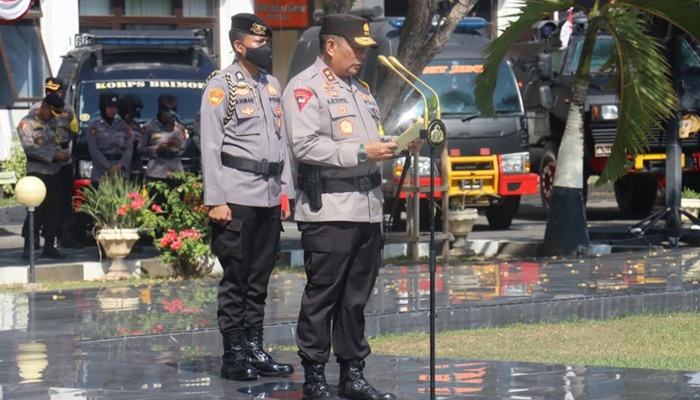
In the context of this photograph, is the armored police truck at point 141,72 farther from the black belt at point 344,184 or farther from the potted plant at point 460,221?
the black belt at point 344,184

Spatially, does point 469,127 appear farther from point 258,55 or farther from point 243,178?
point 243,178

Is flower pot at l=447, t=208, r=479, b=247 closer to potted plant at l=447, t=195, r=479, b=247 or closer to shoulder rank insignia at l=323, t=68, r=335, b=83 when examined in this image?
potted plant at l=447, t=195, r=479, b=247

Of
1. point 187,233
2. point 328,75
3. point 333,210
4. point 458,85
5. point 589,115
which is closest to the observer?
point 333,210

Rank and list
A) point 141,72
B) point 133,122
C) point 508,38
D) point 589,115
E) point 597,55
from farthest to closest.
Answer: point 597,55 → point 589,115 → point 141,72 → point 133,122 → point 508,38

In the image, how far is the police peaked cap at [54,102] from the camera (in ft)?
52.5

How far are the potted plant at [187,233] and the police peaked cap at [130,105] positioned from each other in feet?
10.9

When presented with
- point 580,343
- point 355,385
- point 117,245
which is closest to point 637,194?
point 117,245

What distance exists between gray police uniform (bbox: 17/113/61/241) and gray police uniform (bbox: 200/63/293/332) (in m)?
7.86

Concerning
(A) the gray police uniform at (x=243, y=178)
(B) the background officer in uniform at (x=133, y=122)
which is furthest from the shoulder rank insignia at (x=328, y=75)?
(B) the background officer in uniform at (x=133, y=122)

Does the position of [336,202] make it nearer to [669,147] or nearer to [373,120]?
[373,120]

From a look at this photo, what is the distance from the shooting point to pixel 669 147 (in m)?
16.7

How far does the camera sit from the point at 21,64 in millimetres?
25906

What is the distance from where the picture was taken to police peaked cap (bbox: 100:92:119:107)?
672 inches

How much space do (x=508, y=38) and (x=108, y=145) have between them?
185 inches
